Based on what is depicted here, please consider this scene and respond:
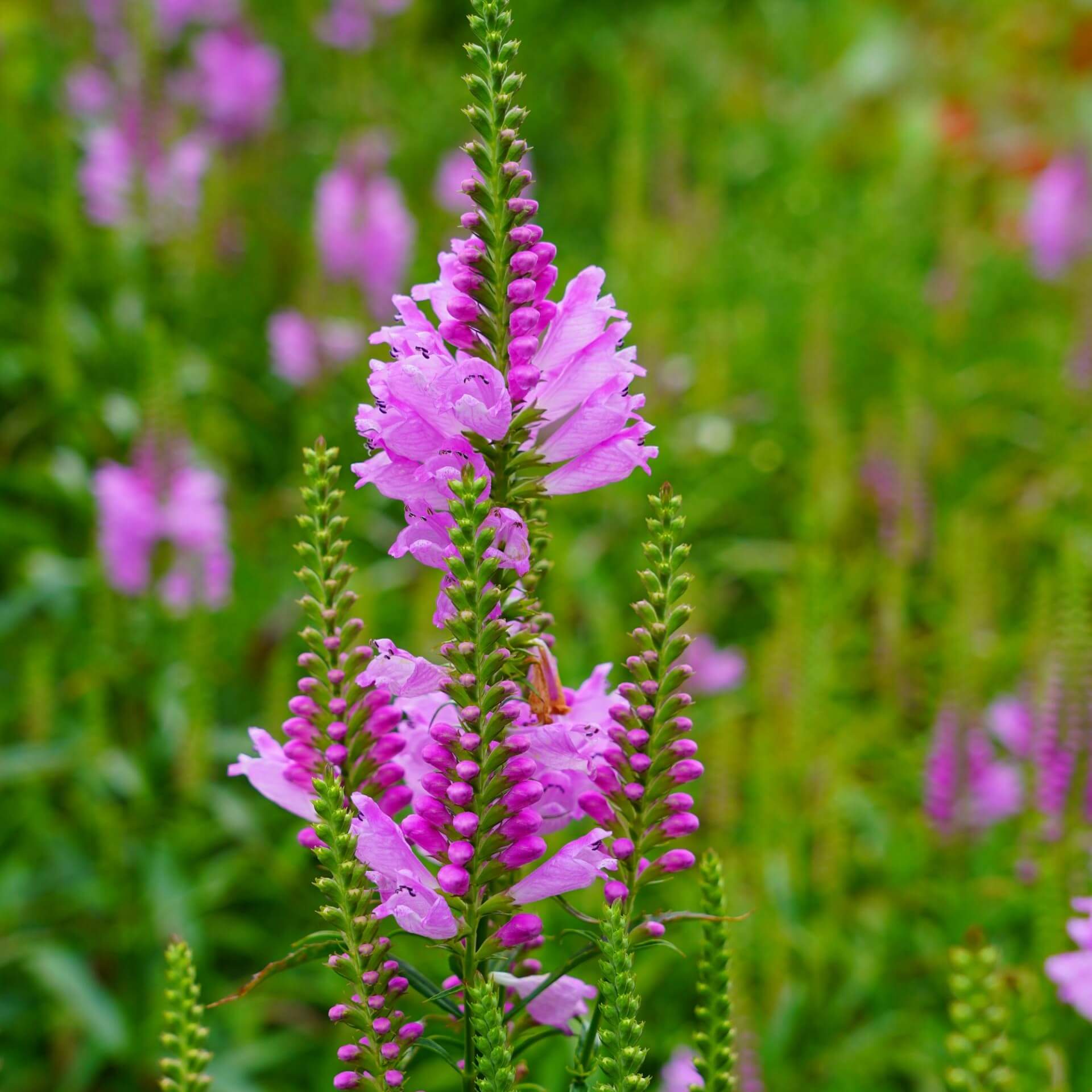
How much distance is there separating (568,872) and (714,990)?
0.51ft

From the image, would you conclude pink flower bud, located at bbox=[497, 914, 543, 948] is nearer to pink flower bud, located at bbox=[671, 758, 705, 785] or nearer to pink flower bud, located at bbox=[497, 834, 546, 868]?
pink flower bud, located at bbox=[497, 834, 546, 868]

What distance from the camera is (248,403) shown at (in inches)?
217

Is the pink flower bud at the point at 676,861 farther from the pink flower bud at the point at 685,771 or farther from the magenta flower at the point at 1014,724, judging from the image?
the magenta flower at the point at 1014,724

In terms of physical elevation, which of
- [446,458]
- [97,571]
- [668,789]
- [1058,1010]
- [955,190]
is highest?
[955,190]

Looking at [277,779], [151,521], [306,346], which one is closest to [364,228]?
[306,346]

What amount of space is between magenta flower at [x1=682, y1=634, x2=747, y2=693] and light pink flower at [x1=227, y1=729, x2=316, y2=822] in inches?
112

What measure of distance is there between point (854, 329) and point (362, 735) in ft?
18.5

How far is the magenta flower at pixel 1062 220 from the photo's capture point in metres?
6.93

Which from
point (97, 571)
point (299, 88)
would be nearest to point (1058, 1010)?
point (97, 571)

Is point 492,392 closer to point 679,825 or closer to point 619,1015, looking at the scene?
point 679,825

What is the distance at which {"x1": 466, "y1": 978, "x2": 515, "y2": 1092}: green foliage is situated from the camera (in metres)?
0.83

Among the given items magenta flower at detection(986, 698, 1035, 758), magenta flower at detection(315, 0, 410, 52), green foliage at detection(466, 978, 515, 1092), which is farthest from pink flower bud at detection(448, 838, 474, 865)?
magenta flower at detection(315, 0, 410, 52)

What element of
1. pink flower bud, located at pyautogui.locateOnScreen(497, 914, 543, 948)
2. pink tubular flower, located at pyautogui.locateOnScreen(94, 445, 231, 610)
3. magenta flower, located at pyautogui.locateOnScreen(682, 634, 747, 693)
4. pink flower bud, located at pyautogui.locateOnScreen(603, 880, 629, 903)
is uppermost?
pink tubular flower, located at pyautogui.locateOnScreen(94, 445, 231, 610)

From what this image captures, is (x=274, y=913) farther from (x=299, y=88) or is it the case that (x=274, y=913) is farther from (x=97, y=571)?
(x=299, y=88)
